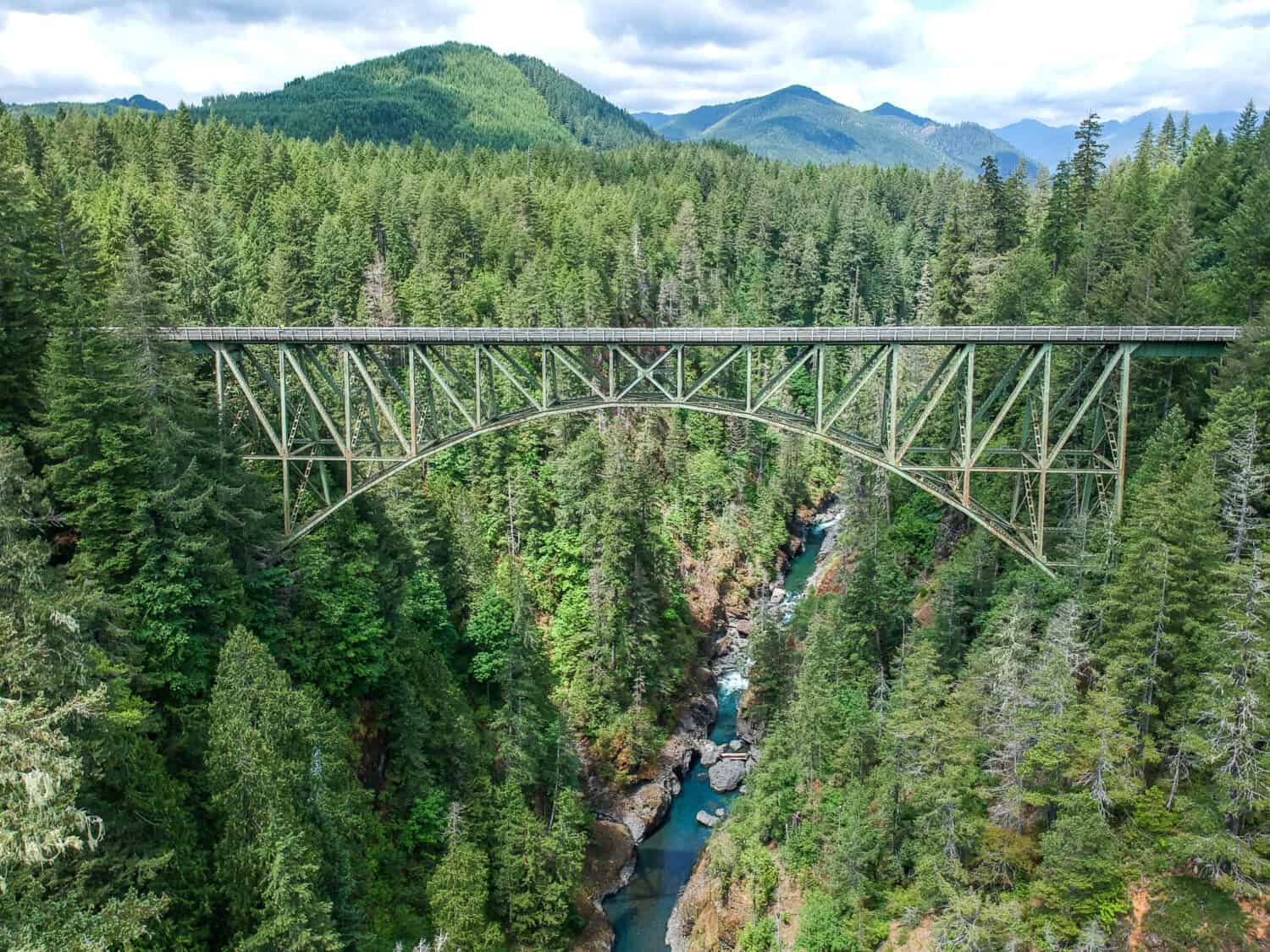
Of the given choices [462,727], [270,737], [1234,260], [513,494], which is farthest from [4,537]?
[1234,260]

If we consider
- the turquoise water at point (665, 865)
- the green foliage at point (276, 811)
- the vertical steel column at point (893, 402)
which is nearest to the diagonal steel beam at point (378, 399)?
the green foliage at point (276, 811)

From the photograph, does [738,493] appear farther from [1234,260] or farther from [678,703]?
[1234,260]

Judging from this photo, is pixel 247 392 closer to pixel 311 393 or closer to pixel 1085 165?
pixel 311 393

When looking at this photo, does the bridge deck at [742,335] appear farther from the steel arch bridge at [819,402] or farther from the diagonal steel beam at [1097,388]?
the diagonal steel beam at [1097,388]

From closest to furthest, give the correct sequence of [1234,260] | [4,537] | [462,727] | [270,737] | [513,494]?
[4,537], [270,737], [462,727], [1234,260], [513,494]

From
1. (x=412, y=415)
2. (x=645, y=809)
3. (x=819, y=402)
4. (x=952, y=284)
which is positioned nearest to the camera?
(x=819, y=402)

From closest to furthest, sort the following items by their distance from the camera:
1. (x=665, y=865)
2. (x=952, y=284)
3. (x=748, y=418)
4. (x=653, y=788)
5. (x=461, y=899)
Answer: (x=461, y=899), (x=748, y=418), (x=665, y=865), (x=653, y=788), (x=952, y=284)

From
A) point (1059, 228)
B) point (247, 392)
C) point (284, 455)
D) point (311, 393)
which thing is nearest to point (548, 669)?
point (284, 455)
